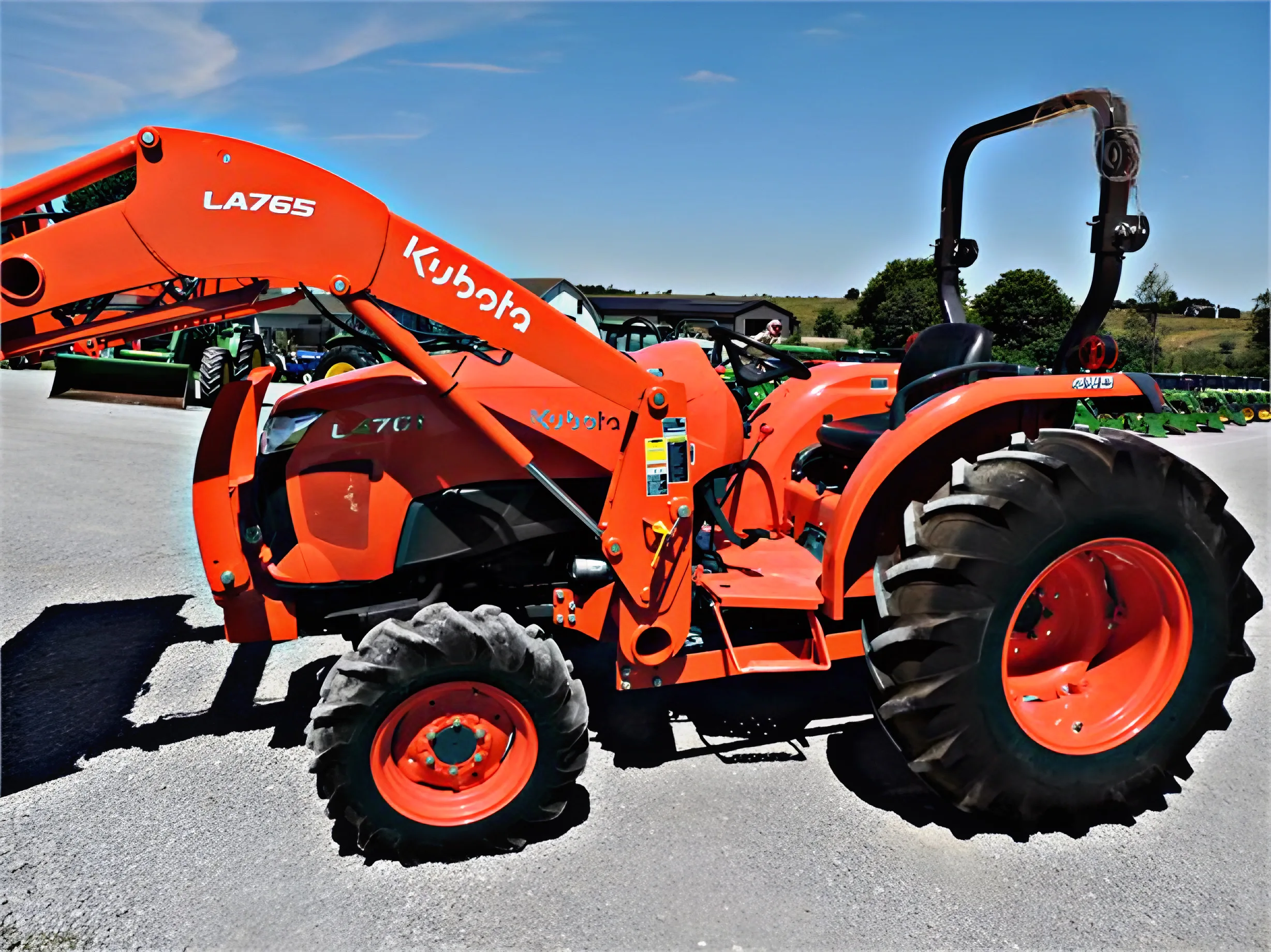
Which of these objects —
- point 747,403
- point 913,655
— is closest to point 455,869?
point 913,655

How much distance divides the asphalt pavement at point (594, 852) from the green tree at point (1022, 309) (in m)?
19.3

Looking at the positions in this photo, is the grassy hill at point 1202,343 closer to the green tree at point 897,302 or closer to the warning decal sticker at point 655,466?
the green tree at point 897,302

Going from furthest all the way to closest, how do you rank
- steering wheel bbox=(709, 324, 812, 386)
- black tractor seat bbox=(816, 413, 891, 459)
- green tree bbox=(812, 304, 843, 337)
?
green tree bbox=(812, 304, 843, 337) < steering wheel bbox=(709, 324, 812, 386) < black tractor seat bbox=(816, 413, 891, 459)

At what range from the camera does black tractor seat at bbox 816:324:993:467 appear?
359 centimetres

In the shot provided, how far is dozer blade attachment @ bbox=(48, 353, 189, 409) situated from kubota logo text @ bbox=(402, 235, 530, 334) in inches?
499

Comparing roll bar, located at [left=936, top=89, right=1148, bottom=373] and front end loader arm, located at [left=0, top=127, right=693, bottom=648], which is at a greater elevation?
roll bar, located at [left=936, top=89, right=1148, bottom=373]

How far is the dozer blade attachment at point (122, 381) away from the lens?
538 inches

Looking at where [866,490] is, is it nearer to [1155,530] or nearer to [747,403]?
[1155,530]

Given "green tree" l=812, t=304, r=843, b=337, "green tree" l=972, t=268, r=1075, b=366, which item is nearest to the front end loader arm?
"green tree" l=972, t=268, r=1075, b=366

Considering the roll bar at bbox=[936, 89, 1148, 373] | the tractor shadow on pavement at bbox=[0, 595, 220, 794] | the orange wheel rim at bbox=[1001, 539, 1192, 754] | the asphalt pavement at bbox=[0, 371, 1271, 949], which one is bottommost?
the tractor shadow on pavement at bbox=[0, 595, 220, 794]

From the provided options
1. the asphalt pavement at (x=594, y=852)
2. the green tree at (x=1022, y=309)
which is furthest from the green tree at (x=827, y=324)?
the asphalt pavement at (x=594, y=852)

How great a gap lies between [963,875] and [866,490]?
1226 mm

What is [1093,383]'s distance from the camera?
3016mm

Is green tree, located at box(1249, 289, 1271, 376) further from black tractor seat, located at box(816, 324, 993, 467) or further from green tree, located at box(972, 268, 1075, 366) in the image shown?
black tractor seat, located at box(816, 324, 993, 467)
